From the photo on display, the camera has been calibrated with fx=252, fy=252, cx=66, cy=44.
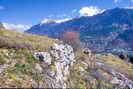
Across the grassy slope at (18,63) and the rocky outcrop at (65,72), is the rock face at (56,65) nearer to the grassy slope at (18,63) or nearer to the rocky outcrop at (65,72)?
the rocky outcrop at (65,72)

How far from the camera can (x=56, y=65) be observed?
39.3 metres

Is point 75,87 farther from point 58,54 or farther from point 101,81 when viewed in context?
point 101,81

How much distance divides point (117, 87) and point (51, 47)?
55.8 feet

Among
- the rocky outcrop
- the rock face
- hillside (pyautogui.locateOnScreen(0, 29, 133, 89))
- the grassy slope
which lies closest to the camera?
the grassy slope

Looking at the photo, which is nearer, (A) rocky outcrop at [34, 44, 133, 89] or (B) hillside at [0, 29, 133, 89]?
(B) hillside at [0, 29, 133, 89]

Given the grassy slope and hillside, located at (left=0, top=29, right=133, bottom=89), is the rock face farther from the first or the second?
the grassy slope

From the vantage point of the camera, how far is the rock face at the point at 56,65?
35.2 meters

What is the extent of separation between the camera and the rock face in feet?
116

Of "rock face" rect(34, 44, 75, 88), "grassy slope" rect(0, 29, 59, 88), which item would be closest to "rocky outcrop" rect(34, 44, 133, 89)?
"rock face" rect(34, 44, 75, 88)

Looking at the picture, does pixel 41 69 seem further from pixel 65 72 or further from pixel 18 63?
pixel 65 72

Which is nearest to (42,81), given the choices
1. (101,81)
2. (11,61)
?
(11,61)

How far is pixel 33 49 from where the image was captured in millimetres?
40938

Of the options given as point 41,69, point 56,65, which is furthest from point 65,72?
point 41,69

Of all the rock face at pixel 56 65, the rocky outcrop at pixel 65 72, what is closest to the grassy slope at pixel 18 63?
the rocky outcrop at pixel 65 72
